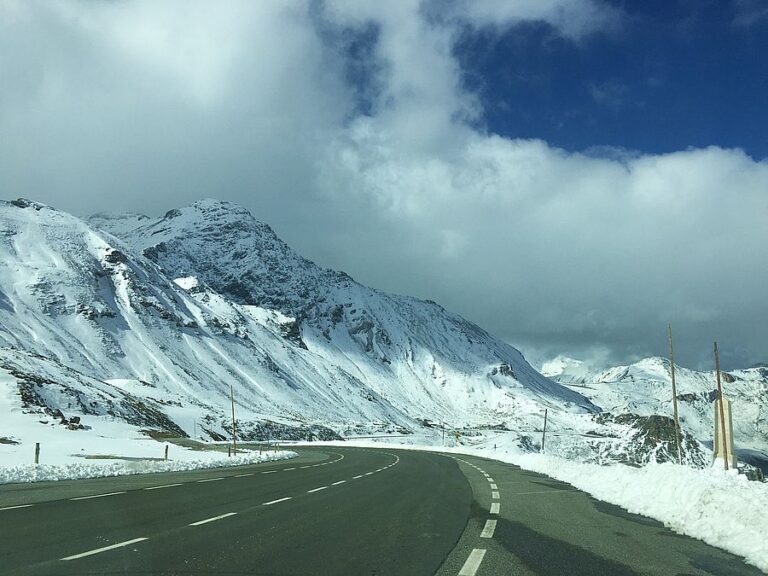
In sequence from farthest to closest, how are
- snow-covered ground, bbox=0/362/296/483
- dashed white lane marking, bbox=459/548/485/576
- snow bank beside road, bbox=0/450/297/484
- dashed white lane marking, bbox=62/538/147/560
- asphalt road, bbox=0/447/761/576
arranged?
snow-covered ground, bbox=0/362/296/483 < snow bank beside road, bbox=0/450/297/484 < dashed white lane marking, bbox=62/538/147/560 < asphalt road, bbox=0/447/761/576 < dashed white lane marking, bbox=459/548/485/576

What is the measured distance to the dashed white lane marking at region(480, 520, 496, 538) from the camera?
1116 cm

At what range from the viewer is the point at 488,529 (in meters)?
11.9

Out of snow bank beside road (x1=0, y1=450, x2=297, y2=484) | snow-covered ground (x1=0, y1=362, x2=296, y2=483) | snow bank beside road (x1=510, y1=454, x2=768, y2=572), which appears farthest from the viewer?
snow-covered ground (x1=0, y1=362, x2=296, y2=483)

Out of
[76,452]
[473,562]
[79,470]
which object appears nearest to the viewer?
[473,562]

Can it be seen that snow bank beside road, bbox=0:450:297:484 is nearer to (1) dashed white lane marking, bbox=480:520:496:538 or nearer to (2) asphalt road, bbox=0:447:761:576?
(2) asphalt road, bbox=0:447:761:576

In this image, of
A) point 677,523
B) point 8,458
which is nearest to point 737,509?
point 677,523

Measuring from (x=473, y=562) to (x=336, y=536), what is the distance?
2.90 meters

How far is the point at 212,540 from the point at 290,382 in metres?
191

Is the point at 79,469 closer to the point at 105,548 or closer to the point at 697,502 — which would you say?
the point at 105,548

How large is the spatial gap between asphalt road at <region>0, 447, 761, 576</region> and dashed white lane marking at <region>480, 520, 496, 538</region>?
2cm

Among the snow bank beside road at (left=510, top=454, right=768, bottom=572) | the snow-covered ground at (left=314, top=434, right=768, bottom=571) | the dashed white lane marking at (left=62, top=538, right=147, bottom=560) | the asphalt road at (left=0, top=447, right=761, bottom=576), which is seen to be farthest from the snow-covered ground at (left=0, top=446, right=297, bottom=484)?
the snow bank beside road at (left=510, top=454, right=768, bottom=572)

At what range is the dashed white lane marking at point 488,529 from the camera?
36.6 ft

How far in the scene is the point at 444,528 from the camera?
12.0m

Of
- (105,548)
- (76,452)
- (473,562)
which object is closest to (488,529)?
(473,562)
